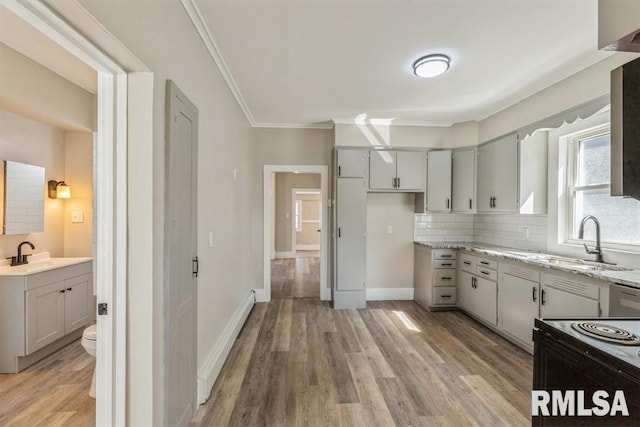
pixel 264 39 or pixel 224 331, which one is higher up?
pixel 264 39

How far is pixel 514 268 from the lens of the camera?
116 inches

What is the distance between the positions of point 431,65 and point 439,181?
79.6 inches

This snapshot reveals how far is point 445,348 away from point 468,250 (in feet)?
4.43

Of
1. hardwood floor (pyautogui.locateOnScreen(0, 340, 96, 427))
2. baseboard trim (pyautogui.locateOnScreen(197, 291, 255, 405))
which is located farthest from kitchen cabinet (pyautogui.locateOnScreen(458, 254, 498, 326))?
hardwood floor (pyautogui.locateOnScreen(0, 340, 96, 427))

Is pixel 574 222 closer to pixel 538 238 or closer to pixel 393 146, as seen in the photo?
pixel 538 238

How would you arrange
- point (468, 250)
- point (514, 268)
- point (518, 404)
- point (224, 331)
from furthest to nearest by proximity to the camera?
1. point (468, 250)
2. point (514, 268)
3. point (224, 331)
4. point (518, 404)

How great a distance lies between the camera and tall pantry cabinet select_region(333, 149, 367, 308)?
157 inches

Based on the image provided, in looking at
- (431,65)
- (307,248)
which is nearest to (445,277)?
(431,65)

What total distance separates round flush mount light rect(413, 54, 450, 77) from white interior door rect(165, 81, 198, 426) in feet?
6.22

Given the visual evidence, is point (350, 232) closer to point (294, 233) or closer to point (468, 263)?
point (468, 263)

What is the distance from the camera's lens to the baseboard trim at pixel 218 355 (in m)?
2.00

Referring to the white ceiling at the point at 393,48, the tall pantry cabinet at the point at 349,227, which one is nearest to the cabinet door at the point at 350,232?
the tall pantry cabinet at the point at 349,227

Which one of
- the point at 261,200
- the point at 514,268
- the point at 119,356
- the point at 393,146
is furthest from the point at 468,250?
the point at 119,356

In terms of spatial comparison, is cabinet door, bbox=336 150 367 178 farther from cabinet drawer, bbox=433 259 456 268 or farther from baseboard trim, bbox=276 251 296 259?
baseboard trim, bbox=276 251 296 259
